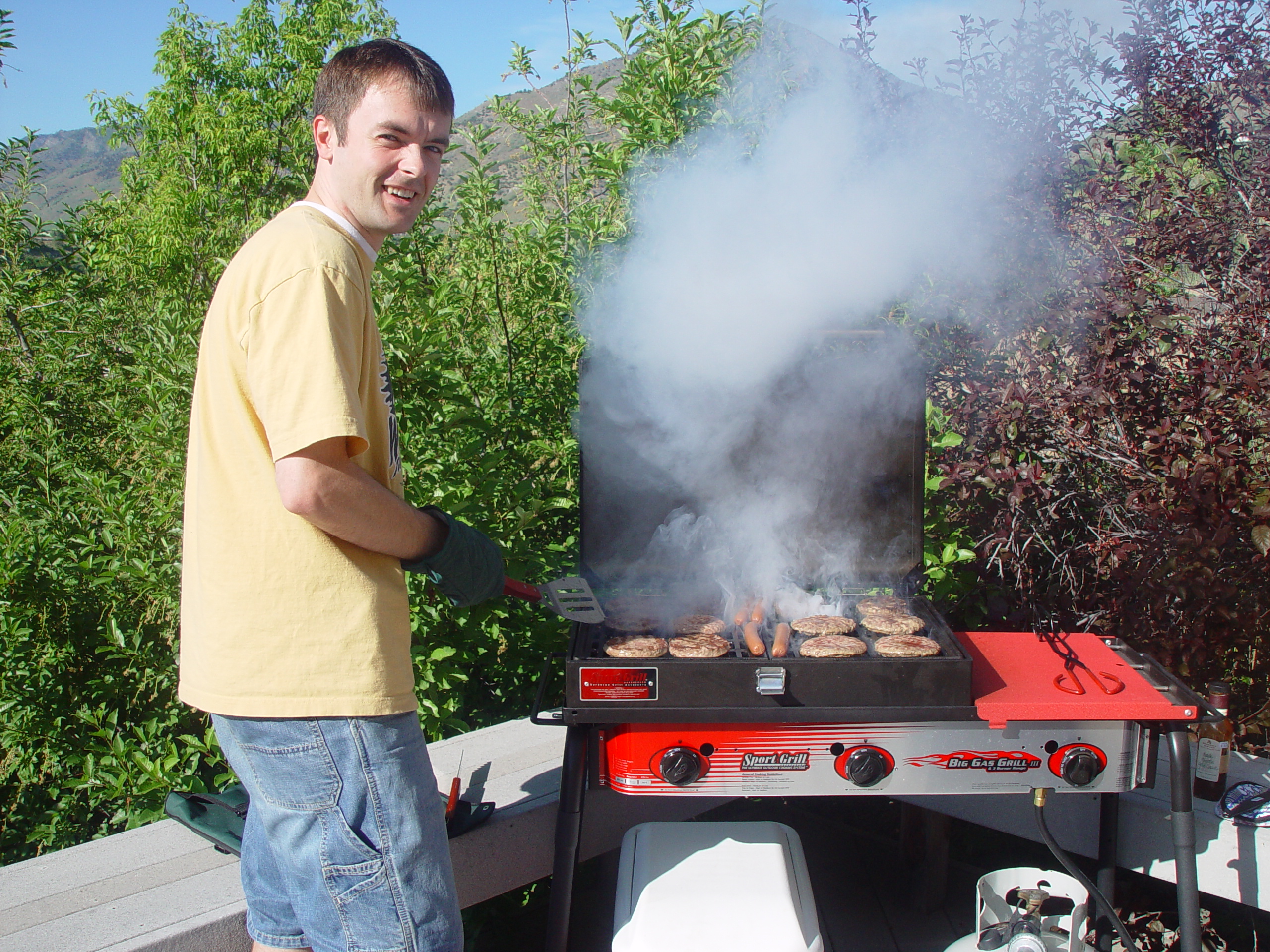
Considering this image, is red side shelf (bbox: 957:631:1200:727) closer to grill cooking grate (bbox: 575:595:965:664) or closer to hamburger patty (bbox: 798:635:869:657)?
grill cooking grate (bbox: 575:595:965:664)

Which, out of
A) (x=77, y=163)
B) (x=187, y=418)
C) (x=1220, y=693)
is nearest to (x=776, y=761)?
(x=1220, y=693)

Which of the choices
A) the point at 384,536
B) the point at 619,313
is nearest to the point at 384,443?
the point at 384,536

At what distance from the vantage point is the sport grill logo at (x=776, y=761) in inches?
68.2

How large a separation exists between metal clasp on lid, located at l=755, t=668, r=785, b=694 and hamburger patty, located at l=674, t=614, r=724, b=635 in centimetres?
32

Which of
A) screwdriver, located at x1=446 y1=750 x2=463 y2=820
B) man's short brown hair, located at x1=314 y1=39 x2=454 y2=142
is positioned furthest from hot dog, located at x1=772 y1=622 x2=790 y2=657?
man's short brown hair, located at x1=314 y1=39 x2=454 y2=142

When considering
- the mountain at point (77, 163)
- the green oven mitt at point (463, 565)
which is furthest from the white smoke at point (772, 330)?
the mountain at point (77, 163)

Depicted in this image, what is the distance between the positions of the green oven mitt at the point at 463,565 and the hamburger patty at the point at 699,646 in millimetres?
424

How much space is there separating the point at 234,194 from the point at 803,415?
371cm

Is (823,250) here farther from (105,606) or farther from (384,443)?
(105,606)

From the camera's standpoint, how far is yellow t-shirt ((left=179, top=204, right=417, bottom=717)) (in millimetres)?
1240

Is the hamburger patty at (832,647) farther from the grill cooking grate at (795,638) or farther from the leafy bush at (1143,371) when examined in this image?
the leafy bush at (1143,371)

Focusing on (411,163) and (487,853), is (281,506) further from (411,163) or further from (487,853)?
(487,853)

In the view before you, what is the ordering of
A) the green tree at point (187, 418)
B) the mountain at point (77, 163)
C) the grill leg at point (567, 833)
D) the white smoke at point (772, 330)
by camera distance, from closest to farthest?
the grill leg at point (567, 833), the white smoke at point (772, 330), the green tree at point (187, 418), the mountain at point (77, 163)

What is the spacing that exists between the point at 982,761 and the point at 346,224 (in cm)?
158
